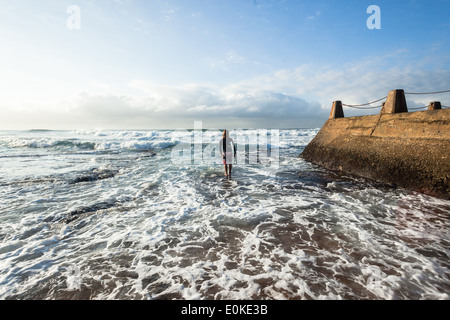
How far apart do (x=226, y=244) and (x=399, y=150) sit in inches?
255

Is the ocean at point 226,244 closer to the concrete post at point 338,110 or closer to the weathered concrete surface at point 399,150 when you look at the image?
the weathered concrete surface at point 399,150

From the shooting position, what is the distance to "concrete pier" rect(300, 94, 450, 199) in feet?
17.8

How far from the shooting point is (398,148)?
6.50m

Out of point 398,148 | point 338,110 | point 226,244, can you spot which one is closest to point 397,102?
point 398,148

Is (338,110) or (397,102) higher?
(338,110)

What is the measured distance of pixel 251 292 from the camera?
240cm

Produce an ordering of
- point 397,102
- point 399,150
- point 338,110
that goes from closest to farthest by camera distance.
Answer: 1. point 399,150
2. point 397,102
3. point 338,110

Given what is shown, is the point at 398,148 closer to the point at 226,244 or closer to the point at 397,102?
the point at 397,102

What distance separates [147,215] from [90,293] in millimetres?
2317

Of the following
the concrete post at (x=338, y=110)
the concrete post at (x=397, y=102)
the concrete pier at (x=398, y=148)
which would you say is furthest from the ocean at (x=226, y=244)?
the concrete post at (x=338, y=110)

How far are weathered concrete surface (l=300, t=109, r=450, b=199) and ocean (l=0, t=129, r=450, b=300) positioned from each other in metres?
0.59

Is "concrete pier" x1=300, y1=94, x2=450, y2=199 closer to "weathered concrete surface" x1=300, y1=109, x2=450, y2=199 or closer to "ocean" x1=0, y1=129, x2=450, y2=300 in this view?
"weathered concrete surface" x1=300, y1=109, x2=450, y2=199

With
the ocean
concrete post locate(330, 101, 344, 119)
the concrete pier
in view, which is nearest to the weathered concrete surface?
the concrete pier
